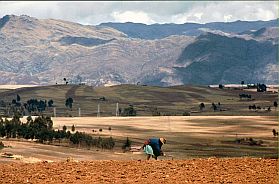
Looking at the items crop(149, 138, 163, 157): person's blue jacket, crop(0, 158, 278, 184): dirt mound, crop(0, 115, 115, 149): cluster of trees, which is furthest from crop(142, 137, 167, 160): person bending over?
crop(0, 115, 115, 149): cluster of trees

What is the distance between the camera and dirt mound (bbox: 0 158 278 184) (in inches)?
1137

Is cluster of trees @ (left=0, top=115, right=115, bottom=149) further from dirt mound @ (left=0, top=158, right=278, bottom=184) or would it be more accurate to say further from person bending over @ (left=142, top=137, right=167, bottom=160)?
dirt mound @ (left=0, top=158, right=278, bottom=184)

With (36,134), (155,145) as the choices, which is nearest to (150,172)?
(155,145)

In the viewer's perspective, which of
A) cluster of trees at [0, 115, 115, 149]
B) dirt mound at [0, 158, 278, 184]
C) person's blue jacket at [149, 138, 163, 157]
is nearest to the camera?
dirt mound at [0, 158, 278, 184]

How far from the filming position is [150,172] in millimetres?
31062

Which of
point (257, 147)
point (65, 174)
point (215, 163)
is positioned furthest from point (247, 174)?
point (257, 147)

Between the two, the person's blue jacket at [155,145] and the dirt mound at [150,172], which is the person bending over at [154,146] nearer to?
the person's blue jacket at [155,145]

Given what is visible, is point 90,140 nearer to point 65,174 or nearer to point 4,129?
point 4,129

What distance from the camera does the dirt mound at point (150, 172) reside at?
28891 mm

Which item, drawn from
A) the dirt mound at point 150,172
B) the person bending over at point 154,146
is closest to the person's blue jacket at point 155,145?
the person bending over at point 154,146

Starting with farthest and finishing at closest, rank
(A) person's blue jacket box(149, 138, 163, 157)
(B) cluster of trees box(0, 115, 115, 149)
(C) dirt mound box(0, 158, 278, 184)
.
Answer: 1. (B) cluster of trees box(0, 115, 115, 149)
2. (A) person's blue jacket box(149, 138, 163, 157)
3. (C) dirt mound box(0, 158, 278, 184)

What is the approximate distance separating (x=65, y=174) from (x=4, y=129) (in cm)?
10995

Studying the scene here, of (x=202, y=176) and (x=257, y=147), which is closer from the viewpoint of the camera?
(x=202, y=176)

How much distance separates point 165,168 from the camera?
32.3m
